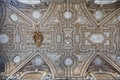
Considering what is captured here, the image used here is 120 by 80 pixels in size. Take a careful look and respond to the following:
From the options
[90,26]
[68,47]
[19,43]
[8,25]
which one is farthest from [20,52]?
[90,26]

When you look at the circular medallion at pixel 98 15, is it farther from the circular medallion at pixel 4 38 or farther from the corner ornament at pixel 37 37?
the circular medallion at pixel 4 38

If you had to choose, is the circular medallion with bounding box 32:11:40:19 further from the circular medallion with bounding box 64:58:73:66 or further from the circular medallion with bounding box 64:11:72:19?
the circular medallion with bounding box 64:58:73:66

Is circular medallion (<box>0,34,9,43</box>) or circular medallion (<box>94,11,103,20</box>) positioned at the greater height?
circular medallion (<box>94,11,103,20</box>)

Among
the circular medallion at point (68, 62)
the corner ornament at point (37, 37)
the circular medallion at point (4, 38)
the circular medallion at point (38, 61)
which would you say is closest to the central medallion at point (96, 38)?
the circular medallion at point (68, 62)

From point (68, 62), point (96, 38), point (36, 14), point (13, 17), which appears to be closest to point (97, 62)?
point (96, 38)

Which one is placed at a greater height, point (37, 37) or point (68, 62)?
point (37, 37)

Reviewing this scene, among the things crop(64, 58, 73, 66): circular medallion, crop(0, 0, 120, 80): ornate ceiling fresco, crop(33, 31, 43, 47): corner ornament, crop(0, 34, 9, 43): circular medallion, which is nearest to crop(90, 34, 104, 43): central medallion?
crop(0, 0, 120, 80): ornate ceiling fresco

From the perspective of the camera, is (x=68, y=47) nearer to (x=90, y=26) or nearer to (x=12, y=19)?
(x=90, y=26)

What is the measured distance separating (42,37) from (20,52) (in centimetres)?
121

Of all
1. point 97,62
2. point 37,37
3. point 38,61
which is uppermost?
point 37,37

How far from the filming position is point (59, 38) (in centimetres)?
1381

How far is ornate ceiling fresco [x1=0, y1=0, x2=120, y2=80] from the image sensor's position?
1349 centimetres

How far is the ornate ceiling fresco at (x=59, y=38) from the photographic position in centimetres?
1349

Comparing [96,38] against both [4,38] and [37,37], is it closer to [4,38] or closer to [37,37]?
[37,37]
